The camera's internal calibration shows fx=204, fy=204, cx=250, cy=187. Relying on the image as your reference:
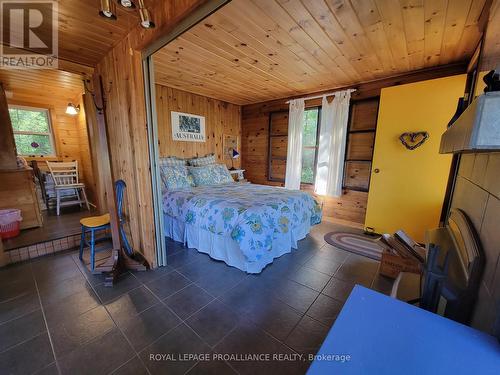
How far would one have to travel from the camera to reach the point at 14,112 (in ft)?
12.5

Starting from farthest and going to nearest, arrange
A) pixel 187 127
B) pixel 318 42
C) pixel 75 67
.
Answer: pixel 187 127, pixel 75 67, pixel 318 42

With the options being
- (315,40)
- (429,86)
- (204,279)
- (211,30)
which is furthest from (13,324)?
(429,86)

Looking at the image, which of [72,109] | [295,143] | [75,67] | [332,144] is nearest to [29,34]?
[75,67]

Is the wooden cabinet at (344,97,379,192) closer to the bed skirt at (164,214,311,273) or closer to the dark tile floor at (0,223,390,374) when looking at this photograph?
the bed skirt at (164,214,311,273)

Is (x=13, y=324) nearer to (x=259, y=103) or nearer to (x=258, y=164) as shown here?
(x=258, y=164)

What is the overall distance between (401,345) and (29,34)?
10.7ft

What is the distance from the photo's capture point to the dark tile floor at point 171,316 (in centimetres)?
121

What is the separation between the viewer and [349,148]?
3.53m

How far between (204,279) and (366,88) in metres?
3.61

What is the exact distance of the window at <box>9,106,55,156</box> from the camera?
12.6ft

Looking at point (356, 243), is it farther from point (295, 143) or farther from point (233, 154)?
point (233, 154)

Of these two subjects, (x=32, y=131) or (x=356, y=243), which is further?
(x=32, y=131)

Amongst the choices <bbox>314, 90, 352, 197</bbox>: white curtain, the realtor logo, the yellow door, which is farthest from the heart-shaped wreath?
the realtor logo

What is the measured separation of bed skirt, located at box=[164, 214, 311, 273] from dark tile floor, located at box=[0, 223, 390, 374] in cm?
9
